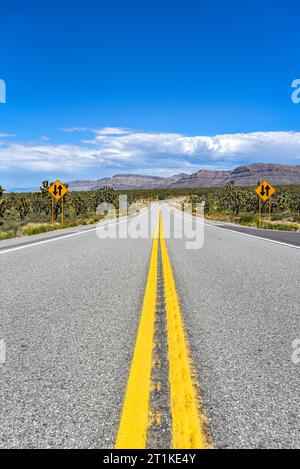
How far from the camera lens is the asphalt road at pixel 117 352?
6.22ft

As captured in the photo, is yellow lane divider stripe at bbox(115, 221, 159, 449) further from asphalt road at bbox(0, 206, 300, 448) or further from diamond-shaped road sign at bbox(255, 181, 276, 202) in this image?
diamond-shaped road sign at bbox(255, 181, 276, 202)

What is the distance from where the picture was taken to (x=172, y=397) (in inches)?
84.6

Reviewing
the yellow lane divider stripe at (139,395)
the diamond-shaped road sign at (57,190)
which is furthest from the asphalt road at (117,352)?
the diamond-shaped road sign at (57,190)

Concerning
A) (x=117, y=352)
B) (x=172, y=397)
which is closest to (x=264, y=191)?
(x=117, y=352)

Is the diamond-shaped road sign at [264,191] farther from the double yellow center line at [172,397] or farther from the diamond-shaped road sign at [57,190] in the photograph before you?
the double yellow center line at [172,397]

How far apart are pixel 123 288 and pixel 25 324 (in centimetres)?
190

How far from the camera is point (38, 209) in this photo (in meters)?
46.2

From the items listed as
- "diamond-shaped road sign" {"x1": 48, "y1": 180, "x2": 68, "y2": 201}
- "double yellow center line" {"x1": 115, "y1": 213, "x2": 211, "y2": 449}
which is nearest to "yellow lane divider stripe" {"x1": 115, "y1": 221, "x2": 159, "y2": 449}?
"double yellow center line" {"x1": 115, "y1": 213, "x2": 211, "y2": 449}

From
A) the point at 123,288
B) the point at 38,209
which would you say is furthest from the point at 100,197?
the point at 123,288

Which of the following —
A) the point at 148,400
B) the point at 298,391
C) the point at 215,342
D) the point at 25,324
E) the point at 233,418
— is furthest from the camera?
the point at 25,324

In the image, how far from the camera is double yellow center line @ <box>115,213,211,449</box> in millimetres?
1761

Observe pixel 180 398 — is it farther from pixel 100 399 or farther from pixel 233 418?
pixel 100 399

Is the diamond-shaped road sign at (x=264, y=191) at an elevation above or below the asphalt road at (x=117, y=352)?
A: above

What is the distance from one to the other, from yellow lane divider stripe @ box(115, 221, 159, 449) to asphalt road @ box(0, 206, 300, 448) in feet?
0.17
